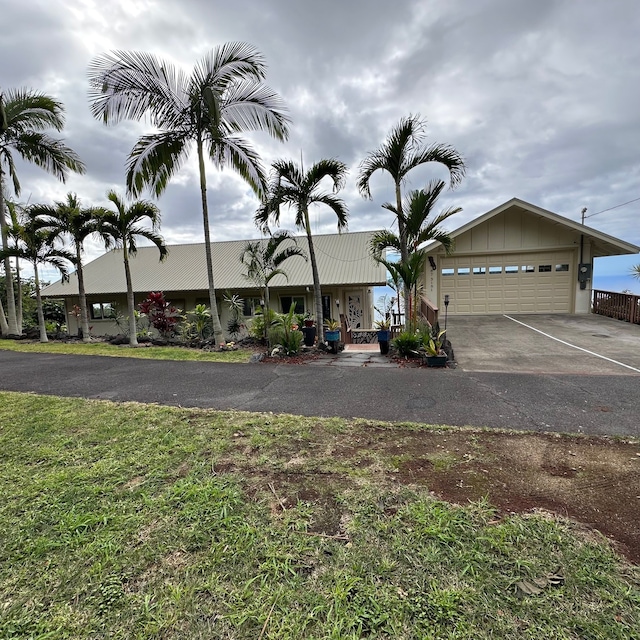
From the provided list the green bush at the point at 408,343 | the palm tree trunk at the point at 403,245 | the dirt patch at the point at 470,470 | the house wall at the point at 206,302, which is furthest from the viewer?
the house wall at the point at 206,302

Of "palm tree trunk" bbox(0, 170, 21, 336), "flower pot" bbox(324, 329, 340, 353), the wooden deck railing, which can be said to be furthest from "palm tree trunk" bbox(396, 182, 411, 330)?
"palm tree trunk" bbox(0, 170, 21, 336)

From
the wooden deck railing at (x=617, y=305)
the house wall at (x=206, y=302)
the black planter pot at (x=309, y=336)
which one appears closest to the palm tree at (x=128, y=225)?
the house wall at (x=206, y=302)

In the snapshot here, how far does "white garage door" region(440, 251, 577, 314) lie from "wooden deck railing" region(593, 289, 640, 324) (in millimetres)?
879

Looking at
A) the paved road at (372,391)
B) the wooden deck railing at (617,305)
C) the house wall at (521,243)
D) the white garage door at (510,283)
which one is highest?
the house wall at (521,243)

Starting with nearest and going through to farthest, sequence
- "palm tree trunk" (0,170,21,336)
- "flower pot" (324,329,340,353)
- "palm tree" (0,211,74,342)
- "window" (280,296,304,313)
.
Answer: "flower pot" (324,329,340,353) → "palm tree" (0,211,74,342) → "palm tree trunk" (0,170,21,336) → "window" (280,296,304,313)

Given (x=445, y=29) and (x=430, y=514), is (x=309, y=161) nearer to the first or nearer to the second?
(x=445, y=29)

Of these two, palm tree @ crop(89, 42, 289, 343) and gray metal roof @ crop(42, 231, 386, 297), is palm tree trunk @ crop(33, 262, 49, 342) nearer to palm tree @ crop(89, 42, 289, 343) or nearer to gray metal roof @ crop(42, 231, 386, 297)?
gray metal roof @ crop(42, 231, 386, 297)

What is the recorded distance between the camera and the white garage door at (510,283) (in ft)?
43.5

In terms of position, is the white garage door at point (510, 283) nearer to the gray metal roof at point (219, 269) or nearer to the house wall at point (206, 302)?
the gray metal roof at point (219, 269)

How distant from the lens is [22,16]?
6531 millimetres

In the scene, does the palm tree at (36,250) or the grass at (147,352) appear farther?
the palm tree at (36,250)

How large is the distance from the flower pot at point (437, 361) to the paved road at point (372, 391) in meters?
0.35

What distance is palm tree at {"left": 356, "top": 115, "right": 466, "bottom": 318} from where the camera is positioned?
7.90 metres

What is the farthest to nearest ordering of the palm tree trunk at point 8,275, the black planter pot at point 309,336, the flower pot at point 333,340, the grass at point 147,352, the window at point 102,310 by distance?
the window at point 102,310, the palm tree trunk at point 8,275, the black planter pot at point 309,336, the flower pot at point 333,340, the grass at point 147,352
